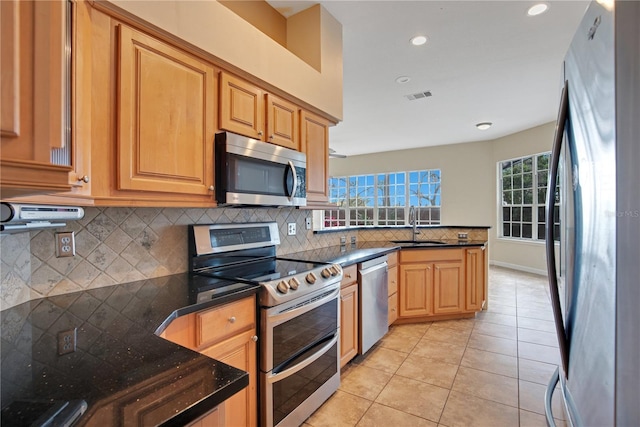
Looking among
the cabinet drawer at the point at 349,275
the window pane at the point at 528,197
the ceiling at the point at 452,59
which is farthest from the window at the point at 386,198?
the cabinet drawer at the point at 349,275

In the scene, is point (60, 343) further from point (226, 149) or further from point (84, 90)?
point (226, 149)

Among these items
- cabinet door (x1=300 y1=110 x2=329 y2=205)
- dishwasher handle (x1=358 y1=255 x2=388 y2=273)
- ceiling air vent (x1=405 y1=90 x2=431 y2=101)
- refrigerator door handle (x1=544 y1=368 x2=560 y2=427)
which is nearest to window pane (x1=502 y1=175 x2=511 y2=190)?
ceiling air vent (x1=405 y1=90 x2=431 y2=101)

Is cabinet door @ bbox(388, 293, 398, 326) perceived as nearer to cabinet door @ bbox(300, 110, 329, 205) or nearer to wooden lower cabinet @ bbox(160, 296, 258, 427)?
cabinet door @ bbox(300, 110, 329, 205)

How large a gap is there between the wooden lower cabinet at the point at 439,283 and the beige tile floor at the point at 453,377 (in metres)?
0.16

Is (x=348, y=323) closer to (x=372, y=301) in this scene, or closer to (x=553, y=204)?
(x=372, y=301)

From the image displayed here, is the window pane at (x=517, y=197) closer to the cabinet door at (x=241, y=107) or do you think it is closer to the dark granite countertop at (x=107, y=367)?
A: the cabinet door at (x=241, y=107)

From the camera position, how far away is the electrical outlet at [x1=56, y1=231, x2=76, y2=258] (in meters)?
1.35

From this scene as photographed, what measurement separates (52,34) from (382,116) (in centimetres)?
494

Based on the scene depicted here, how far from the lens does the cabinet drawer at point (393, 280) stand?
10.1 feet

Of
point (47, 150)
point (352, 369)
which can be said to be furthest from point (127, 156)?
point (352, 369)

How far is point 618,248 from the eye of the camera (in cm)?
59

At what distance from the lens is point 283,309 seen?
5.24ft

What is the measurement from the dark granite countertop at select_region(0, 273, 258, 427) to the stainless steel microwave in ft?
2.32

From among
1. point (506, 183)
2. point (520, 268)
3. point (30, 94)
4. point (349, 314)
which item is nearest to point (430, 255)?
point (349, 314)
